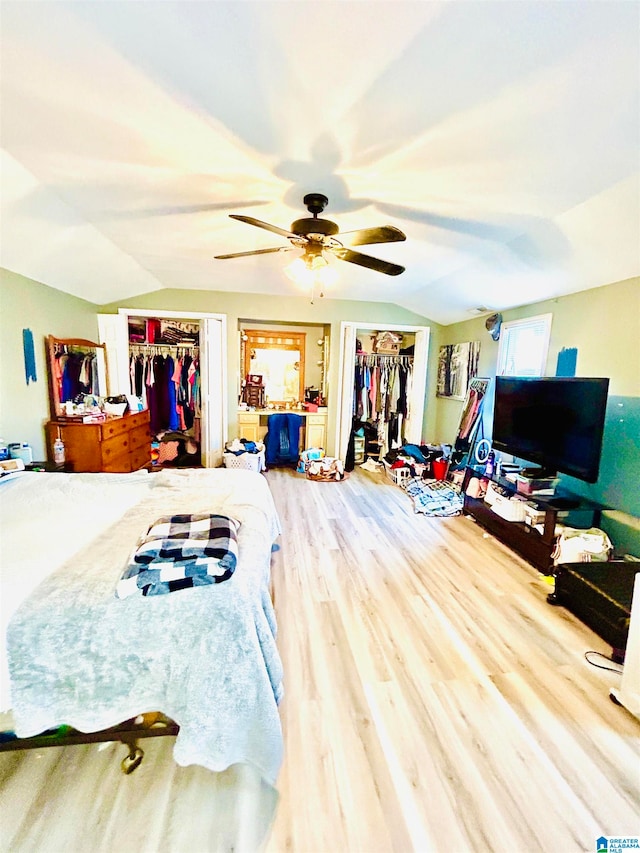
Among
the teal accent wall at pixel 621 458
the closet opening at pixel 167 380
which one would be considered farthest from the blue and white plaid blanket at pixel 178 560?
the closet opening at pixel 167 380

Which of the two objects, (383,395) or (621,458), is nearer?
(621,458)

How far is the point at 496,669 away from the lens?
1.79m

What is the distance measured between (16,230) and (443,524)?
13.8 feet

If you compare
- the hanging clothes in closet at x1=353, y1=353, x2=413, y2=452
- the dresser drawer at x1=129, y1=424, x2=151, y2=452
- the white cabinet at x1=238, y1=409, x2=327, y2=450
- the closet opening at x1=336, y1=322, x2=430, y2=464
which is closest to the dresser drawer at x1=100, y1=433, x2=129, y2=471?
the dresser drawer at x1=129, y1=424, x2=151, y2=452

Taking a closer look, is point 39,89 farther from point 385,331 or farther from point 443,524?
point 385,331

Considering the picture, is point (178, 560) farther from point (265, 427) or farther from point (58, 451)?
point (265, 427)

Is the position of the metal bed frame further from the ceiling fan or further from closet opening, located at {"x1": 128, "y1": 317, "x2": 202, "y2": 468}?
closet opening, located at {"x1": 128, "y1": 317, "x2": 202, "y2": 468}

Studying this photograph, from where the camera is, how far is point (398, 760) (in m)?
1.36

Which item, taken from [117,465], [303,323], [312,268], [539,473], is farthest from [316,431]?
[312,268]

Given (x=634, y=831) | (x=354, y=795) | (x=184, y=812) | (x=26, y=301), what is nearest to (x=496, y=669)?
(x=634, y=831)

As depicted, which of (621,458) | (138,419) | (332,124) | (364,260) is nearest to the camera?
(332,124)

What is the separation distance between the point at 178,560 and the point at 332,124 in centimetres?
190

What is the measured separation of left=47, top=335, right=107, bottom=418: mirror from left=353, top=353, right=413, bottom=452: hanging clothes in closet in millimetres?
3393

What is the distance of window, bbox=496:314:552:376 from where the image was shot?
3.41 m
